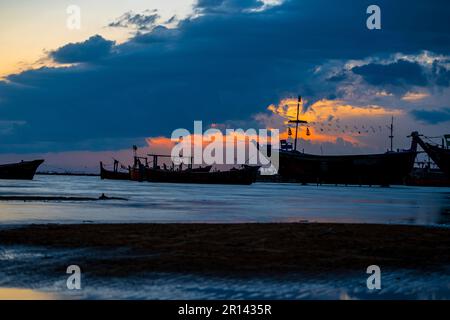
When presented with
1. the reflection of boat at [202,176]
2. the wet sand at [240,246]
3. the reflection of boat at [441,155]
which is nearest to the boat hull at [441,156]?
the reflection of boat at [441,155]

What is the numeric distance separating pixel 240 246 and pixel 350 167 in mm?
102491

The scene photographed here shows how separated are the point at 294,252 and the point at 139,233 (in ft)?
17.8

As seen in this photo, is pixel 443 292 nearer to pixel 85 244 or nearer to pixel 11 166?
pixel 85 244

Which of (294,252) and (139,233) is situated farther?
(139,233)

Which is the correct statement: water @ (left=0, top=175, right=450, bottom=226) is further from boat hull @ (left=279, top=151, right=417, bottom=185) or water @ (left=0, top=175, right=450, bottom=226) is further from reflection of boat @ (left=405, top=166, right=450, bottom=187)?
reflection of boat @ (left=405, top=166, right=450, bottom=187)

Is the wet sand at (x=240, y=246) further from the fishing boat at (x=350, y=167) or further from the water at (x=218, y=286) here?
the fishing boat at (x=350, y=167)

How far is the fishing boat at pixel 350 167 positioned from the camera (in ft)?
352

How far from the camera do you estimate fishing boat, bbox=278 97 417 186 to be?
107m

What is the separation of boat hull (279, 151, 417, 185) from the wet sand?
92.0m

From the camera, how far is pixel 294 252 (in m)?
12.6

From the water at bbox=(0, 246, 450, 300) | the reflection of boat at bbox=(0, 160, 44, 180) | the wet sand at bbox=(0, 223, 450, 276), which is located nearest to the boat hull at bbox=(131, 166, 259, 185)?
the reflection of boat at bbox=(0, 160, 44, 180)
